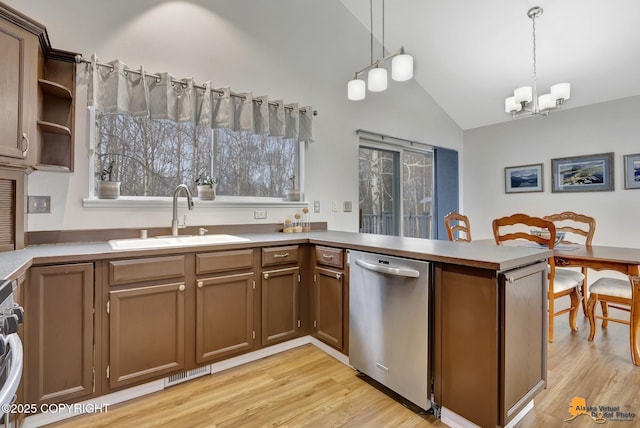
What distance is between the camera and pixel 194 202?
263 cm

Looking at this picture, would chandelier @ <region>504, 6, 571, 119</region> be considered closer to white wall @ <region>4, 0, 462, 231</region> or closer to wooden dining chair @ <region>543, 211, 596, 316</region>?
wooden dining chair @ <region>543, 211, 596, 316</region>

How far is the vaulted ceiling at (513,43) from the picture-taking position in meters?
3.14

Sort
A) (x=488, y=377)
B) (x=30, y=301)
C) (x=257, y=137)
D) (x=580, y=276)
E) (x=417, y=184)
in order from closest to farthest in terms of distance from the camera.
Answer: (x=488, y=377), (x=30, y=301), (x=580, y=276), (x=257, y=137), (x=417, y=184)

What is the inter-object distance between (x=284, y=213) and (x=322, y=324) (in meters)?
1.18

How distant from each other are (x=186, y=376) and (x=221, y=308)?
0.49 meters

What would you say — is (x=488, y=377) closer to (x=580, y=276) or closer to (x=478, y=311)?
(x=478, y=311)

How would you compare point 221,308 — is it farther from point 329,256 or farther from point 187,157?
point 187,157

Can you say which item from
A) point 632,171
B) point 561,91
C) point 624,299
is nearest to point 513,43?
point 561,91

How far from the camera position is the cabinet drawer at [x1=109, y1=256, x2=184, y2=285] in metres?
1.78

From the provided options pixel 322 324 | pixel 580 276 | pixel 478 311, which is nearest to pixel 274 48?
pixel 322 324

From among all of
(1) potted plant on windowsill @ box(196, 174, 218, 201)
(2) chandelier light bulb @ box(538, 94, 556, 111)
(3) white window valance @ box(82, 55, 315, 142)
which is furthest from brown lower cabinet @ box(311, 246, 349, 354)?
(2) chandelier light bulb @ box(538, 94, 556, 111)

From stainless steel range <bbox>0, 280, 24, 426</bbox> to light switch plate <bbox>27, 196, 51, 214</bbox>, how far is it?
4.15 feet

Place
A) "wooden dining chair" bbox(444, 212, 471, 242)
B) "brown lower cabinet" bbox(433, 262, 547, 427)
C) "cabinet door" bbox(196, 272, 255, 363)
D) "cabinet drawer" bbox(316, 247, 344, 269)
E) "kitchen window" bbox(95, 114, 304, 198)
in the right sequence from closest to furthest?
1. "brown lower cabinet" bbox(433, 262, 547, 427)
2. "cabinet door" bbox(196, 272, 255, 363)
3. "cabinet drawer" bbox(316, 247, 344, 269)
4. "kitchen window" bbox(95, 114, 304, 198)
5. "wooden dining chair" bbox(444, 212, 471, 242)

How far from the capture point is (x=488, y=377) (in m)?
1.46
